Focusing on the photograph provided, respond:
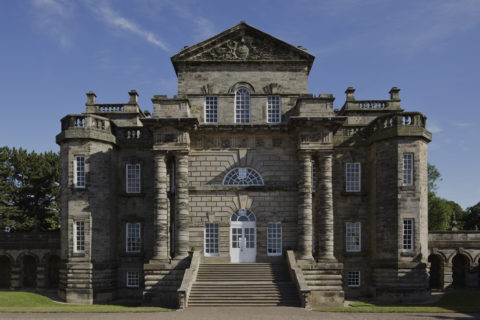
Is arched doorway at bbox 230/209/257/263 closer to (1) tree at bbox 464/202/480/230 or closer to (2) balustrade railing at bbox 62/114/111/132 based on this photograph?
(2) balustrade railing at bbox 62/114/111/132

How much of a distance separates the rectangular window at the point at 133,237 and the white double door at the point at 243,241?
704 centimetres

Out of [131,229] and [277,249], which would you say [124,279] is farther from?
[277,249]

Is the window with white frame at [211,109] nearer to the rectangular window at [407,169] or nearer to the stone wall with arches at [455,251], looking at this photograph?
the rectangular window at [407,169]

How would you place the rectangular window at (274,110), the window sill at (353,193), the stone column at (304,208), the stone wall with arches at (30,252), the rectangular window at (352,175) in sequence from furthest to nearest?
the stone wall with arches at (30,252), the rectangular window at (352,175), the window sill at (353,193), the rectangular window at (274,110), the stone column at (304,208)

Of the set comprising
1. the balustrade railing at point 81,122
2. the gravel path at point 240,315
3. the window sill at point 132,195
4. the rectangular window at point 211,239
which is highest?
the balustrade railing at point 81,122

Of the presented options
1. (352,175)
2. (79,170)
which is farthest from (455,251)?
(79,170)

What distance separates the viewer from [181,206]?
81.2 ft

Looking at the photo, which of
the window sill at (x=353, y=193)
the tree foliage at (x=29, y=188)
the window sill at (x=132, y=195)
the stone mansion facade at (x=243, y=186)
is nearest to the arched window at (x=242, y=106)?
the stone mansion facade at (x=243, y=186)

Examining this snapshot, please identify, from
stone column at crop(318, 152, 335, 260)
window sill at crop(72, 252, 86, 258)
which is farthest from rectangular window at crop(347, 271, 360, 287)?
window sill at crop(72, 252, 86, 258)

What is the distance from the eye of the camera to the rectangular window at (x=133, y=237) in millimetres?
27703

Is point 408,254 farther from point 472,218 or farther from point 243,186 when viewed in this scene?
point 472,218

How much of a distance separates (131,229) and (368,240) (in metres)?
16.9

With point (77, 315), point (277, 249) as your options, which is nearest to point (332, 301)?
point (277, 249)

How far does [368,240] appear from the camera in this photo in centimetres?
2706
